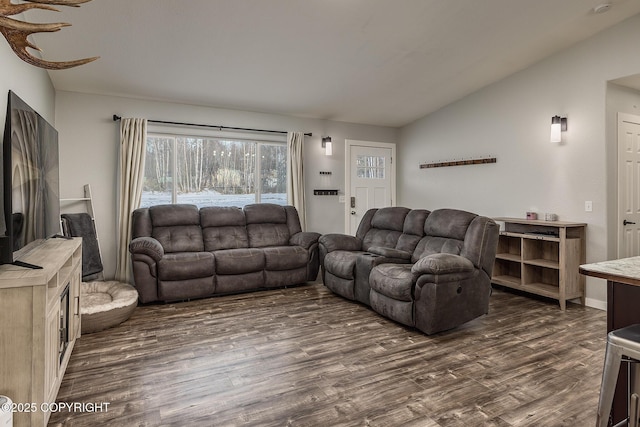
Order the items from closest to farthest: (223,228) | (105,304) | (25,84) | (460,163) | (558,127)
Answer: (25,84), (105,304), (558,127), (223,228), (460,163)

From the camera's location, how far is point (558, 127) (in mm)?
4191

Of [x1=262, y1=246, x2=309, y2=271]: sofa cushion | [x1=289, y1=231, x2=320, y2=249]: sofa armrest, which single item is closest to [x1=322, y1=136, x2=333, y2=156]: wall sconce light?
[x1=289, y1=231, x2=320, y2=249]: sofa armrest

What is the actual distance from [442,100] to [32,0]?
5024mm

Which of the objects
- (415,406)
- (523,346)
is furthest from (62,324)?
(523,346)

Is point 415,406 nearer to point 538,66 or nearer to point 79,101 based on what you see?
point 538,66

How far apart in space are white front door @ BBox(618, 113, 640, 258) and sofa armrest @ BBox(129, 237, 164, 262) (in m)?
5.04

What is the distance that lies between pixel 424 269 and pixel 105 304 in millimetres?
2838

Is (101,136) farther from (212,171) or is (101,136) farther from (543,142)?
(543,142)

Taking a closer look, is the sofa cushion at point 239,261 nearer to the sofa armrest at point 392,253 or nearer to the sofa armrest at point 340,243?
the sofa armrest at point 340,243

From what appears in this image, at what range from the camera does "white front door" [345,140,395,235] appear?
619 cm

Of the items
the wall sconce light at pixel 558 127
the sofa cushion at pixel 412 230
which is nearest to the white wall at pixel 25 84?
the sofa cushion at pixel 412 230

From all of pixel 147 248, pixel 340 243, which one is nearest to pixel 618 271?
pixel 340 243

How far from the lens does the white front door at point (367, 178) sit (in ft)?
20.3

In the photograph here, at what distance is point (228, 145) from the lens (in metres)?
5.28
